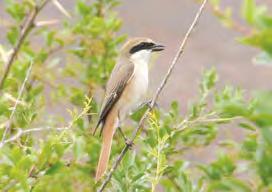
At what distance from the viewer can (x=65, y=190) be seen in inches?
117

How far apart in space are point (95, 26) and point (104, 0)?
14.4 inches

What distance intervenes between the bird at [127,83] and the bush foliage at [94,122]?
0.57 feet

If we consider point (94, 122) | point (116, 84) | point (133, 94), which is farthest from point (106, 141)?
point (133, 94)

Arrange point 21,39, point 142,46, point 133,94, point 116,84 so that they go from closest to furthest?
1. point 21,39
2. point 116,84
3. point 133,94
4. point 142,46

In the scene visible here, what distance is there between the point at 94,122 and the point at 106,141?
0.19 metres

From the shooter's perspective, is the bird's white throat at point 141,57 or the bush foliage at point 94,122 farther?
the bird's white throat at point 141,57

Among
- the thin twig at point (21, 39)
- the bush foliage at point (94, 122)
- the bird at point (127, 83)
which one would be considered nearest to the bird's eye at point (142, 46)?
the bird at point (127, 83)

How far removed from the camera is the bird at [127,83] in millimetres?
4176

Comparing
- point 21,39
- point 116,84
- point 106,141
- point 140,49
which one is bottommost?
point 106,141

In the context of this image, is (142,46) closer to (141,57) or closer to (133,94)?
(141,57)

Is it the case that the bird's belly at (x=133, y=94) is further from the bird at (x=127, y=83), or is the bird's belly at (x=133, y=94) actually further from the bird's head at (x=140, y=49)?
the bird's head at (x=140, y=49)

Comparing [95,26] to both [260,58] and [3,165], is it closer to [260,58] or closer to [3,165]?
[3,165]

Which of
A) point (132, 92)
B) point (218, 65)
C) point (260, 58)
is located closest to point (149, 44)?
point (132, 92)

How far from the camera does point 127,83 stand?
461 centimetres
